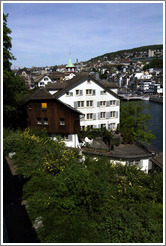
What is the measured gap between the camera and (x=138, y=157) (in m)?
18.9

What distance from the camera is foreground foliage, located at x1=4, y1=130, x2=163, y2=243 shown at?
26.2 feet

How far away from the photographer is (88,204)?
918 centimetres

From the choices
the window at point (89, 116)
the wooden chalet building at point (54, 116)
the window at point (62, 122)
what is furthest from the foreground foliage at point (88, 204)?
the window at point (89, 116)

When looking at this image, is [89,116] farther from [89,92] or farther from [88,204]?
[88,204]

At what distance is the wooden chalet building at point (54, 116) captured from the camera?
21703 mm

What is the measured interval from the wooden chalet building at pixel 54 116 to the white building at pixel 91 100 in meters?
4.74

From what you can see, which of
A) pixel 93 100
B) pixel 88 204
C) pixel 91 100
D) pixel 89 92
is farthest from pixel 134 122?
pixel 88 204

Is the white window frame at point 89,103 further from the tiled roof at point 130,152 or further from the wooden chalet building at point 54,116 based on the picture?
the tiled roof at point 130,152

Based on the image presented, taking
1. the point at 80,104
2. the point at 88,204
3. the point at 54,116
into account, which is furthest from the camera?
the point at 80,104

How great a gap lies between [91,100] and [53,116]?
8.67 m

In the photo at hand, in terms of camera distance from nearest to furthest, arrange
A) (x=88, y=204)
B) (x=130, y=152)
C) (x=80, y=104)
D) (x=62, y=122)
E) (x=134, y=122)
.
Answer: (x=88, y=204), (x=130, y=152), (x=62, y=122), (x=80, y=104), (x=134, y=122)

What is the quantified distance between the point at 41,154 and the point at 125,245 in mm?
8533

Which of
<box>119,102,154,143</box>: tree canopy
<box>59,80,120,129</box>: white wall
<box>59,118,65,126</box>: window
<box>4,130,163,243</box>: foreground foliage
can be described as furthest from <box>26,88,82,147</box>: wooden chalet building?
<box>119,102,154,143</box>: tree canopy

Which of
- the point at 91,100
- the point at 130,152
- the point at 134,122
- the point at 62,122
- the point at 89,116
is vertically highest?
the point at 91,100
